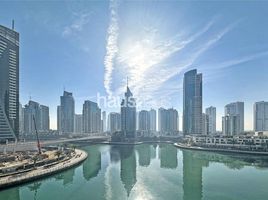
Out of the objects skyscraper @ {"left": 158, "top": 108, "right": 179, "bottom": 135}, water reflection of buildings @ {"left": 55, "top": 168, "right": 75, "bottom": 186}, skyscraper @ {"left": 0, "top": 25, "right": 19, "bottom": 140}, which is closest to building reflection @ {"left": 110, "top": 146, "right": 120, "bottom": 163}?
water reflection of buildings @ {"left": 55, "top": 168, "right": 75, "bottom": 186}

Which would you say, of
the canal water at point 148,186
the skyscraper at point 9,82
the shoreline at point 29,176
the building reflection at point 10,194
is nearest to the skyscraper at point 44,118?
the skyscraper at point 9,82

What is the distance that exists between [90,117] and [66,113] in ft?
41.8

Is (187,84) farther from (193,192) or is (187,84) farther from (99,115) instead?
(193,192)

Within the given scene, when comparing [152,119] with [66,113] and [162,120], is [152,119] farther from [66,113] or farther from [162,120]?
[66,113]

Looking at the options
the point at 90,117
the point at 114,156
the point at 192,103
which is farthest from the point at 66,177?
the point at 90,117

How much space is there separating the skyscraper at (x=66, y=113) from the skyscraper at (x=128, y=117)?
36872mm

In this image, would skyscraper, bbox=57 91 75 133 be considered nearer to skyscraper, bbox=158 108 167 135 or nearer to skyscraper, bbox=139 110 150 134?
skyscraper, bbox=139 110 150 134

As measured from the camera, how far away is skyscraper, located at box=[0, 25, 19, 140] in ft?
183

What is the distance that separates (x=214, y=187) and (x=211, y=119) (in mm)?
110101

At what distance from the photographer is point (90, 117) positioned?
12712cm

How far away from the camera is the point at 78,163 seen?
1464 inches

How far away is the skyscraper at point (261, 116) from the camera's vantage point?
105m

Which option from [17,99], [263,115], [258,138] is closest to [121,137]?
[17,99]

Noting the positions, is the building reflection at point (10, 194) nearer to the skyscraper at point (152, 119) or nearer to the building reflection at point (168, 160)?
the building reflection at point (168, 160)
